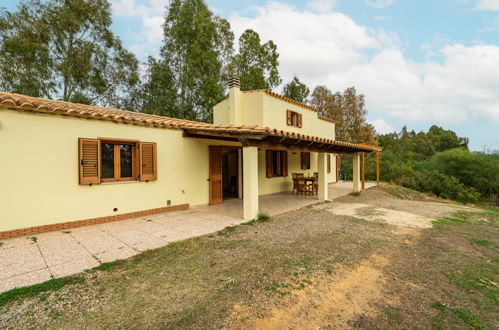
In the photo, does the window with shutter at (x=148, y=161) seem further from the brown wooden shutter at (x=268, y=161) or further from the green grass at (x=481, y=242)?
the green grass at (x=481, y=242)

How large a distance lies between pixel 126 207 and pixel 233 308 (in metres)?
5.10

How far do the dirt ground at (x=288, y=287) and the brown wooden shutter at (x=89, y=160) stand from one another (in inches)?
119

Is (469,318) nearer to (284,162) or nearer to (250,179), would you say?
(250,179)

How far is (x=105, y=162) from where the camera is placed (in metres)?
6.11

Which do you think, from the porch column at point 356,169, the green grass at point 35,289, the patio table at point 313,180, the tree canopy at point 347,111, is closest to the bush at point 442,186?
the tree canopy at point 347,111

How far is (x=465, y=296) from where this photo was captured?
282cm

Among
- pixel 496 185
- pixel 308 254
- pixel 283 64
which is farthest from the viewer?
pixel 283 64

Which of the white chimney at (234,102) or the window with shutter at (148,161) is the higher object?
the white chimney at (234,102)

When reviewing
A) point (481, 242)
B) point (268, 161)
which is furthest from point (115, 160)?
point (481, 242)

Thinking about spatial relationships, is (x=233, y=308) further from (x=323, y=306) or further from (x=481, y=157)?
(x=481, y=157)

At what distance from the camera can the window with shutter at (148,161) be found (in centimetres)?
662

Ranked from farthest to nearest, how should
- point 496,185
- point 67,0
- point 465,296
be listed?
point 496,185
point 67,0
point 465,296

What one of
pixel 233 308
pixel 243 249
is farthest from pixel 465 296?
pixel 243 249

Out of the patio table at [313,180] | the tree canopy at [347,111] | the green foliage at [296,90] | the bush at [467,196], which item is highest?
the green foliage at [296,90]
